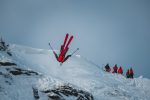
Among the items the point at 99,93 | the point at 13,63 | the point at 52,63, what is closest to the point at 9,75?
the point at 13,63

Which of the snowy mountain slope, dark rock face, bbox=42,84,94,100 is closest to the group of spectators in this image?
the snowy mountain slope

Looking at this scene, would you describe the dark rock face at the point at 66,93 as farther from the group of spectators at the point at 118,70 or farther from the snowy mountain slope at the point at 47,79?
the group of spectators at the point at 118,70

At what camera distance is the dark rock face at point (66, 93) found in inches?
563

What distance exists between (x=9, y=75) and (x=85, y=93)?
4.72 meters

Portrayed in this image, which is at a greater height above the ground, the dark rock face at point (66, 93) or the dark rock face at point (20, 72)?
the dark rock face at point (20, 72)

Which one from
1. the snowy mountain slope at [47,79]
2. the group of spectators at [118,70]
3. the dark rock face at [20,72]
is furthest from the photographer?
the group of spectators at [118,70]

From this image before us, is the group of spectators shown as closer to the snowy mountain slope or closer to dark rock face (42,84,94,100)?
the snowy mountain slope

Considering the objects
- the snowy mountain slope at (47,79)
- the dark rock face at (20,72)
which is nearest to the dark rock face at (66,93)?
the snowy mountain slope at (47,79)

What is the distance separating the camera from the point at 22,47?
28.2 meters

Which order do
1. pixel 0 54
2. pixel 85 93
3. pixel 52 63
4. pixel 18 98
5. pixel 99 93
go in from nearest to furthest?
pixel 18 98 → pixel 85 93 → pixel 0 54 → pixel 99 93 → pixel 52 63

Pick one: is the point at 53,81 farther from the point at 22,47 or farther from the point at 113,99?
the point at 22,47

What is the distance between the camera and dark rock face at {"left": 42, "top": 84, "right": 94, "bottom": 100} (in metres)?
14.3

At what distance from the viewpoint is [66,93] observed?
590 inches

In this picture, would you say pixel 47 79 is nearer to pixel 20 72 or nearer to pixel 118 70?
pixel 20 72
